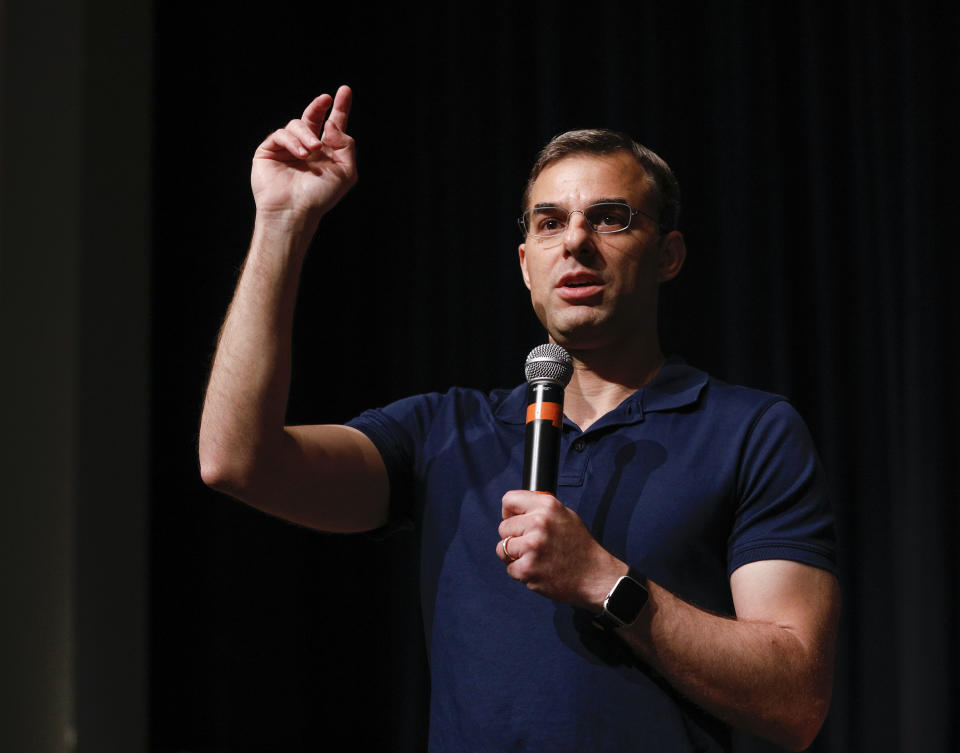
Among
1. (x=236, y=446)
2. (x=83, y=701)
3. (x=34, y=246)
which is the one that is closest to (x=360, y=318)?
(x=34, y=246)

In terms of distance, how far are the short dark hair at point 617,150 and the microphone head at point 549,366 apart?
462 mm

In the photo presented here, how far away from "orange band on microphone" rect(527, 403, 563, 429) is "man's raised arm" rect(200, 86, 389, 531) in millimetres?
348

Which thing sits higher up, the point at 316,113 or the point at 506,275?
the point at 316,113

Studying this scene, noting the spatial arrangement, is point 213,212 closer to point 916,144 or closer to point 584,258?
point 584,258

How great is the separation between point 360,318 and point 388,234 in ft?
0.90

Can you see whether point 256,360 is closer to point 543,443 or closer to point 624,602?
point 543,443

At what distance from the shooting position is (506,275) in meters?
2.71

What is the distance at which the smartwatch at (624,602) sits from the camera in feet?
3.75

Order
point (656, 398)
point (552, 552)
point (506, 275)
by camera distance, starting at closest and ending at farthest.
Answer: point (552, 552) → point (656, 398) → point (506, 275)

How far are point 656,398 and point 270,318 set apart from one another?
23.9 inches

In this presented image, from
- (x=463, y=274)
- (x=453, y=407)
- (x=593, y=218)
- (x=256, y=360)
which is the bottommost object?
(x=453, y=407)

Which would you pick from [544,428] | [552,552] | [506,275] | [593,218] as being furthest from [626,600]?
[506,275]

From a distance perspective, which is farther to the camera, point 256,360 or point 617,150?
point 617,150

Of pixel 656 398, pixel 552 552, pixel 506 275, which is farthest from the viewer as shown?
pixel 506 275
